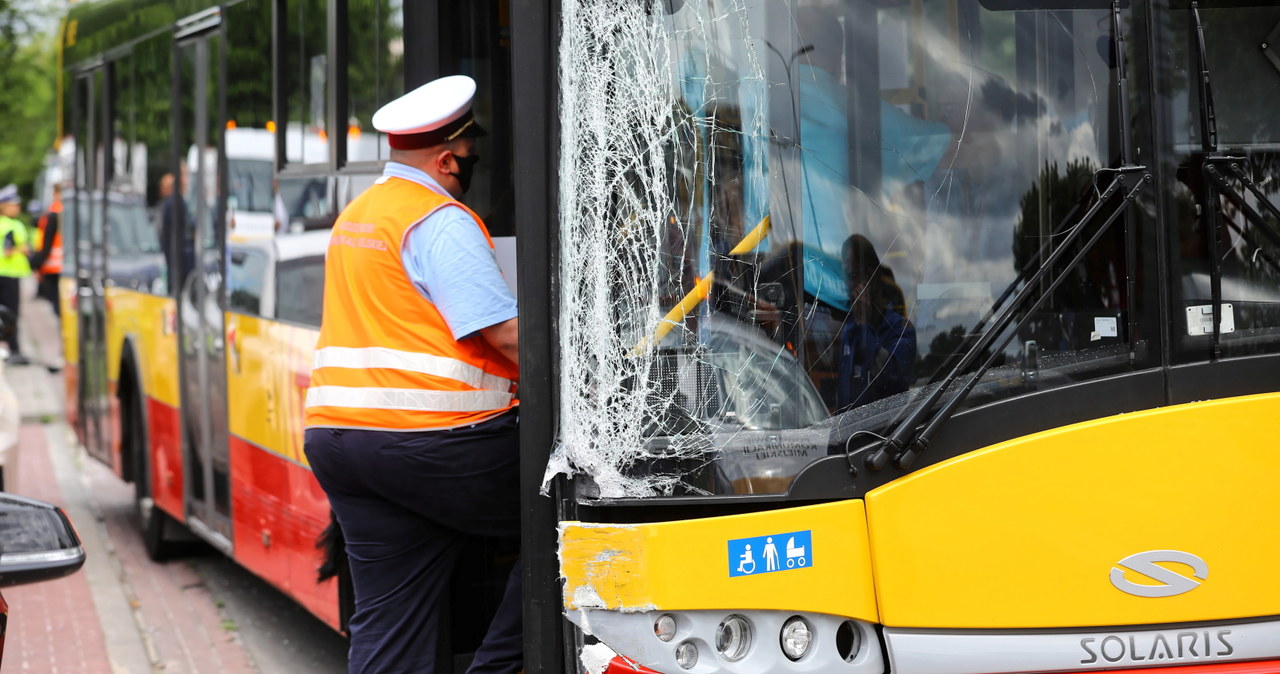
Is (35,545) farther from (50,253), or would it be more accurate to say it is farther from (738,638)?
(50,253)

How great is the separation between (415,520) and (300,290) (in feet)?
5.38

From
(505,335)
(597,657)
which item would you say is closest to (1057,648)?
(597,657)

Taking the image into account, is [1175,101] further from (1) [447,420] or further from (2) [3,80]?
(2) [3,80]

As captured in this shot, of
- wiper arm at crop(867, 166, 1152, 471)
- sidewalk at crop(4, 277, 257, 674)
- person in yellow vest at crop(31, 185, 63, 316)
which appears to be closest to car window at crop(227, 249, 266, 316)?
sidewalk at crop(4, 277, 257, 674)

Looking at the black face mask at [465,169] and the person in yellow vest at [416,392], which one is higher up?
the black face mask at [465,169]

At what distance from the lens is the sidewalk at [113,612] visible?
645 cm

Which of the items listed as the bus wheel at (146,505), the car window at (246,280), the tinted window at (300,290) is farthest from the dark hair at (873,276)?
the bus wheel at (146,505)

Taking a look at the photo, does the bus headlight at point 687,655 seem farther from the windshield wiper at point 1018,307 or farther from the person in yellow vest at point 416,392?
the person in yellow vest at point 416,392

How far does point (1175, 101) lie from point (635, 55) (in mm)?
1104

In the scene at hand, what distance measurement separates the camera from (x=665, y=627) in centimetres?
312

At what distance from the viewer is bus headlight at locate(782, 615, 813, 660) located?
316 centimetres

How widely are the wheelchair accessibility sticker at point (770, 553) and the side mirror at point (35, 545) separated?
1.36m

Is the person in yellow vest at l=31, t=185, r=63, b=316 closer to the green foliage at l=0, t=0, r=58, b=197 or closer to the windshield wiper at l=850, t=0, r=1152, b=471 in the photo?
the green foliage at l=0, t=0, r=58, b=197

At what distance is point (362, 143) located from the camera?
4.79m
